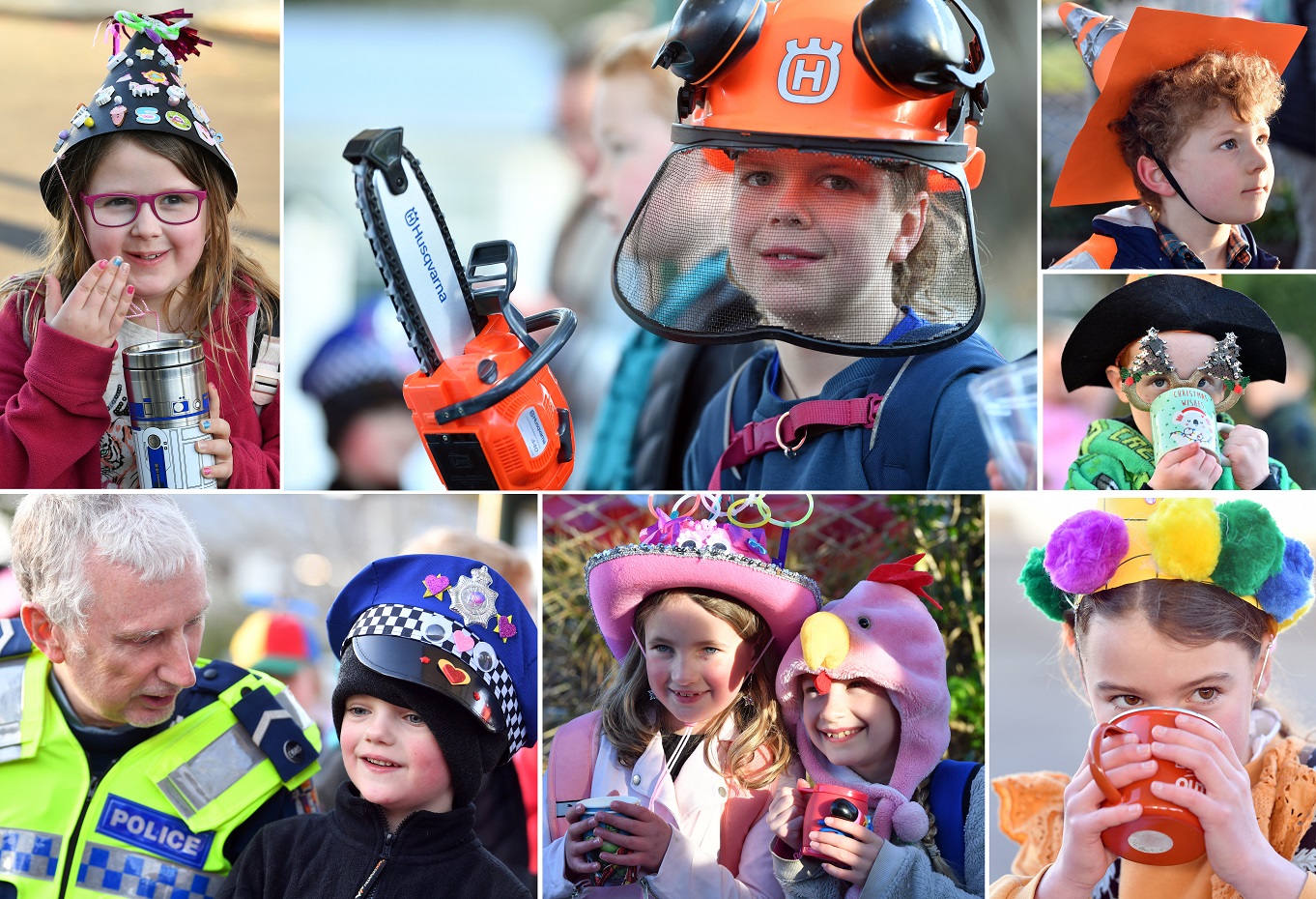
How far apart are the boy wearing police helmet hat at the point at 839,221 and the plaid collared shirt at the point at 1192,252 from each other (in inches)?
17.5

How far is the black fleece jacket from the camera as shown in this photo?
89.7 inches

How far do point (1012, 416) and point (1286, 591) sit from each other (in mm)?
532

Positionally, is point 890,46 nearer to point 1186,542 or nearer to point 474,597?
point 1186,542

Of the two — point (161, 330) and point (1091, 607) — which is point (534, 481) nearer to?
point (161, 330)

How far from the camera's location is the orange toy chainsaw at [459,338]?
202 cm

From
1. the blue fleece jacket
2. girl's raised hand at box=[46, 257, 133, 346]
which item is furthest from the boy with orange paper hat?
girl's raised hand at box=[46, 257, 133, 346]

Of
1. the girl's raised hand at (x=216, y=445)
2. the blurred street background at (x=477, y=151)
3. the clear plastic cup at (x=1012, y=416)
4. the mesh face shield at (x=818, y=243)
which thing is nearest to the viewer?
the mesh face shield at (x=818, y=243)

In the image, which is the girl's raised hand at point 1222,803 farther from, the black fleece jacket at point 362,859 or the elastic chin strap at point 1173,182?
the black fleece jacket at point 362,859

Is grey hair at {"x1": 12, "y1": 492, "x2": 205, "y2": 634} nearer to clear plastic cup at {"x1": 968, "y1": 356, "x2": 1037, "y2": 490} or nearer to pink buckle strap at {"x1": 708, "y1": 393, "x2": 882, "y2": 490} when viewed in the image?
pink buckle strap at {"x1": 708, "y1": 393, "x2": 882, "y2": 490}

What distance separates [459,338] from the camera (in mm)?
2150

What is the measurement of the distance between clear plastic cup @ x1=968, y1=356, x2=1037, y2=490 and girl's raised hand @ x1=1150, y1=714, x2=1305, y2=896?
0.50 meters

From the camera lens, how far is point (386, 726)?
7.40 feet

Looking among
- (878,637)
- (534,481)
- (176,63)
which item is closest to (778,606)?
(878,637)

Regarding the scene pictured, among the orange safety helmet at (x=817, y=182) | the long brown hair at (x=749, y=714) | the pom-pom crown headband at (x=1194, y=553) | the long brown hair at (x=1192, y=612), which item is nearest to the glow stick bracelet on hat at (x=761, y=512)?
the long brown hair at (x=749, y=714)
